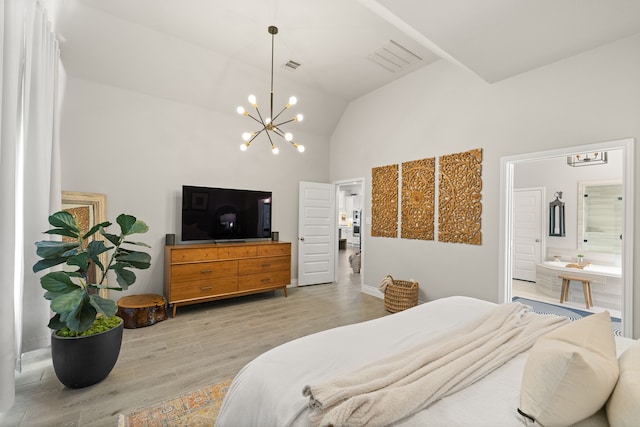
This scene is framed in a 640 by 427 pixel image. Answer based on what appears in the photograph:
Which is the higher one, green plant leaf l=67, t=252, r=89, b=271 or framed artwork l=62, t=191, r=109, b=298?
framed artwork l=62, t=191, r=109, b=298

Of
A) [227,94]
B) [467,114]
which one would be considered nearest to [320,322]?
[467,114]

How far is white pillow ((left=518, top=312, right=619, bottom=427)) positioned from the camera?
883mm

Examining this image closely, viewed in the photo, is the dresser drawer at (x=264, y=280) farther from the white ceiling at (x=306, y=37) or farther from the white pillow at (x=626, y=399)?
the white pillow at (x=626, y=399)

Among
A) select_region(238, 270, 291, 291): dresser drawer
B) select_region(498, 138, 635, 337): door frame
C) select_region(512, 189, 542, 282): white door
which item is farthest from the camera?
select_region(512, 189, 542, 282): white door

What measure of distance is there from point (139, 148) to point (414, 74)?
413cm

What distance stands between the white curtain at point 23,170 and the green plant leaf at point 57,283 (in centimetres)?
17

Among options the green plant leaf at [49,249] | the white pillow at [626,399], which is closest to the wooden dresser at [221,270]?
the green plant leaf at [49,249]

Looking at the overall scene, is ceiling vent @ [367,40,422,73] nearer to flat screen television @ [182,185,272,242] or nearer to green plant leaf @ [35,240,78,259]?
flat screen television @ [182,185,272,242]

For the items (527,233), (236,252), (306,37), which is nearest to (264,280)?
(236,252)

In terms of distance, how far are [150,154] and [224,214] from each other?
4.32 feet

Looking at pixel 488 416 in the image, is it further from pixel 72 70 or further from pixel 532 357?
pixel 72 70

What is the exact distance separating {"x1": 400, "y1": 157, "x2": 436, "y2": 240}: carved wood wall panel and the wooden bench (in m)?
2.35

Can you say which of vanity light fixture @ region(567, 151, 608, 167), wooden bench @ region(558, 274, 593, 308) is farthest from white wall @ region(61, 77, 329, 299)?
vanity light fixture @ region(567, 151, 608, 167)

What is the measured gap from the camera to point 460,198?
3.80 metres
